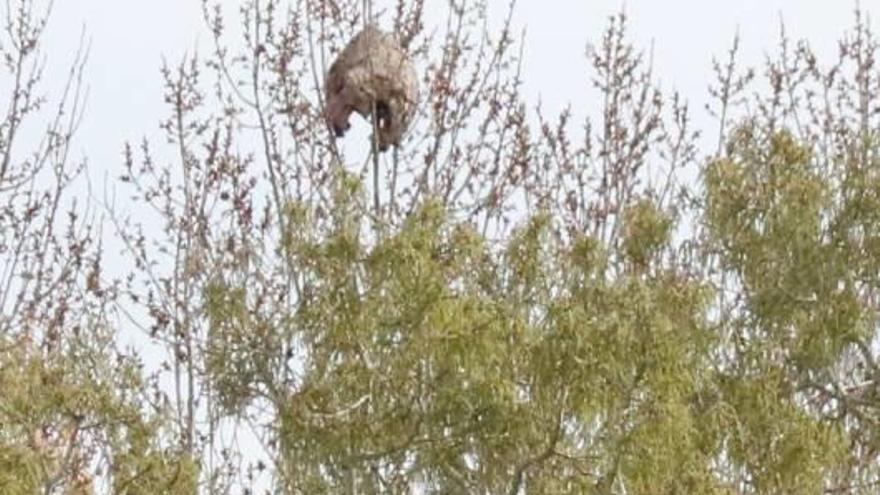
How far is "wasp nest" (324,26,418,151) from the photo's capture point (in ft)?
31.9

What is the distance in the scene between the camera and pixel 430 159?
10914 mm

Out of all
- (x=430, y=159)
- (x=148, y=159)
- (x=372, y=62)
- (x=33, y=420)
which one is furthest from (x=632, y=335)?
(x=148, y=159)

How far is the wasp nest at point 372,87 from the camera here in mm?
9734

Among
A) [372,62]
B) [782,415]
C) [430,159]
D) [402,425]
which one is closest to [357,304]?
[402,425]

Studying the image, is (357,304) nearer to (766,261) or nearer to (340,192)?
(340,192)

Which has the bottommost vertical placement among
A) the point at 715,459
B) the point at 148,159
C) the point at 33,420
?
the point at 715,459

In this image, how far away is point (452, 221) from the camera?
7473mm

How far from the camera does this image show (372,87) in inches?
384

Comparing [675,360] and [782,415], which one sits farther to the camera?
[782,415]

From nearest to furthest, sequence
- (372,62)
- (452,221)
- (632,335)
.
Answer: (632,335)
(452,221)
(372,62)

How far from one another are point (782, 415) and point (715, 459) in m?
0.32

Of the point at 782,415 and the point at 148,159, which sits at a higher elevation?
the point at 148,159

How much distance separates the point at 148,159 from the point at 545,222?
14.5 feet

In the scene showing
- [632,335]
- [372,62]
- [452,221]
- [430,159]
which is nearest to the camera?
[632,335]
